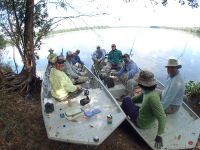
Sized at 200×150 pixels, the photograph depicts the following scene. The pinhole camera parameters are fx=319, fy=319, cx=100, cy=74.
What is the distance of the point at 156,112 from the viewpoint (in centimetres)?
609

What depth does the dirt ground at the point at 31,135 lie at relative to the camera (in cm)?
713

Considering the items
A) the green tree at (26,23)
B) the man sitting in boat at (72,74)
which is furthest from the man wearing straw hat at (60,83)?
the green tree at (26,23)

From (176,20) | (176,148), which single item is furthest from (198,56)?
(176,148)

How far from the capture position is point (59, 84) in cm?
748

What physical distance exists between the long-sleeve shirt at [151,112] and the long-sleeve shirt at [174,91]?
0.61 m

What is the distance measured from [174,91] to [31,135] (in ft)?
11.5

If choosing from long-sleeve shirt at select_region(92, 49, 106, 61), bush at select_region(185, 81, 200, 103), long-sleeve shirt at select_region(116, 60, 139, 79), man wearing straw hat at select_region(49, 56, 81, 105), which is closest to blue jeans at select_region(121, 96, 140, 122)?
man wearing straw hat at select_region(49, 56, 81, 105)

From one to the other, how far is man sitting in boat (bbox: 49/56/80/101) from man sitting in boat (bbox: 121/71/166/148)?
55.7 inches

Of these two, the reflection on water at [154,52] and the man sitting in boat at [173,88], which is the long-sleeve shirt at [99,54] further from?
the man sitting in boat at [173,88]

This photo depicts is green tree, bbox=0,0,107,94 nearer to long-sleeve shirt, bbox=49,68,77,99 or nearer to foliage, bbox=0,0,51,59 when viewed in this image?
foliage, bbox=0,0,51,59

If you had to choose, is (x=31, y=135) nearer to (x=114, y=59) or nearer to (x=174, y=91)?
(x=174, y=91)

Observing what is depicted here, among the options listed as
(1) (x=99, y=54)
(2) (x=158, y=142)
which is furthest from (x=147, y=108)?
(1) (x=99, y=54)

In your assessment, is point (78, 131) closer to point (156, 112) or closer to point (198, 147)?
point (156, 112)

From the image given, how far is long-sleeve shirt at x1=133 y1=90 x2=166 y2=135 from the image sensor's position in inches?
239
